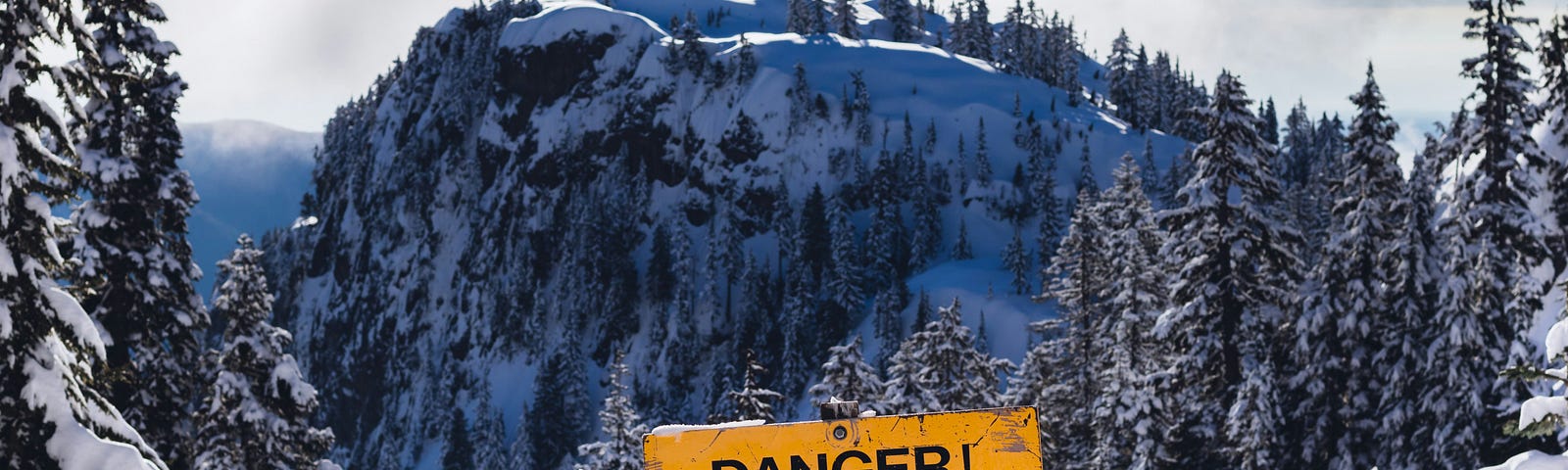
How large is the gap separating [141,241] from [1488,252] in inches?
981

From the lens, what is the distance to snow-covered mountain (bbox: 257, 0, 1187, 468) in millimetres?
132375

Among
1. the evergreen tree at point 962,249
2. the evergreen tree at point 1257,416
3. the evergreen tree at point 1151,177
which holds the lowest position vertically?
the evergreen tree at point 1257,416

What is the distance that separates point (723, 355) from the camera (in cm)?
13288

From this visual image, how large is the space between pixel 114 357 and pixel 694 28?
152m

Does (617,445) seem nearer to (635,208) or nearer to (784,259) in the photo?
(784,259)

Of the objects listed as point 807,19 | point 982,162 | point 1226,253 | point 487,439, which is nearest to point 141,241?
point 1226,253

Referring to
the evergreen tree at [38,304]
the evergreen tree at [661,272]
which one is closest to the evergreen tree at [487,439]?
the evergreen tree at [661,272]

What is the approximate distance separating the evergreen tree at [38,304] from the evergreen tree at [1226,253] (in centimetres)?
2211

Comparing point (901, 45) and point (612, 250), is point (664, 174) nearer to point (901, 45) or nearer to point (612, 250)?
point (612, 250)

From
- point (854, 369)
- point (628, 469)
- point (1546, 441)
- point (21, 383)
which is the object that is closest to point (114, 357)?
point (21, 383)

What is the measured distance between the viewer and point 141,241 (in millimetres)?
22047

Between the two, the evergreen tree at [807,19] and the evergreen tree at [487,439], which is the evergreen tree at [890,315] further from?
the evergreen tree at [807,19]

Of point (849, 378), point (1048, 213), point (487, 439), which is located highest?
point (1048, 213)

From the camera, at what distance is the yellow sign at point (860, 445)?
6.79 m
